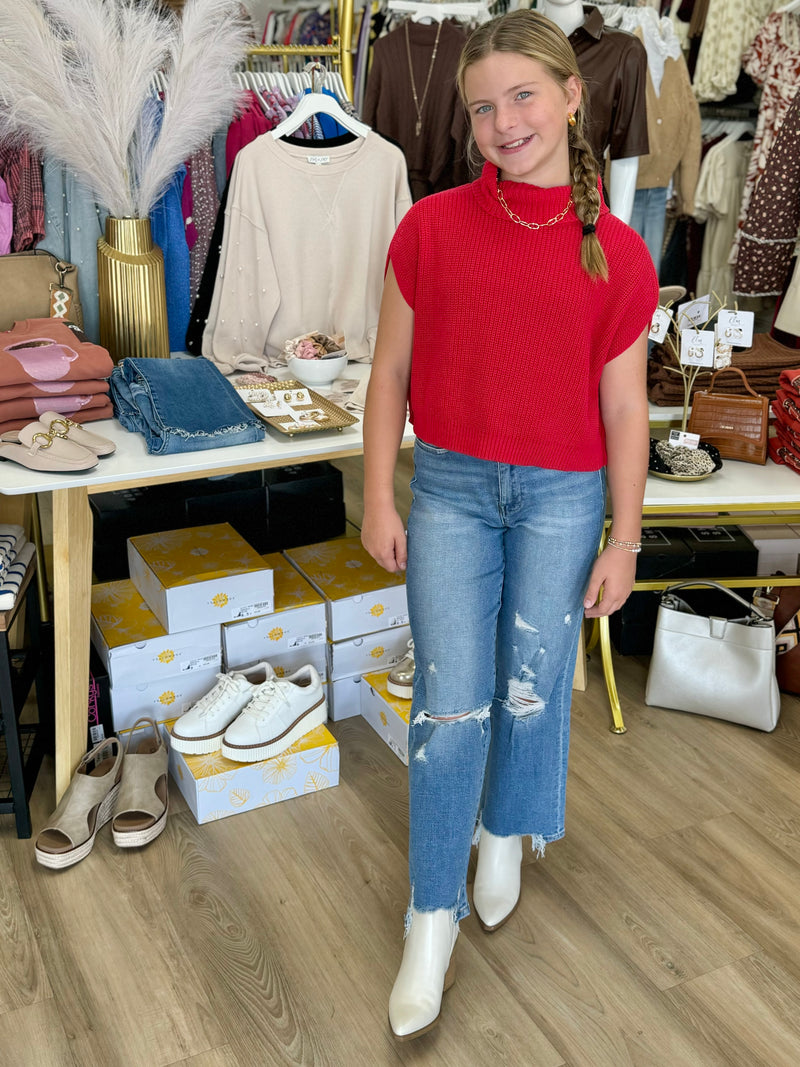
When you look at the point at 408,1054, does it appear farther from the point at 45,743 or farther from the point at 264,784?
the point at 45,743

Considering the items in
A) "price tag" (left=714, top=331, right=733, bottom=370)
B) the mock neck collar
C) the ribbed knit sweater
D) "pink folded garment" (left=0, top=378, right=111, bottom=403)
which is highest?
the mock neck collar

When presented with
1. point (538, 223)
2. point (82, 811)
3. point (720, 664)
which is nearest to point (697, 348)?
point (720, 664)

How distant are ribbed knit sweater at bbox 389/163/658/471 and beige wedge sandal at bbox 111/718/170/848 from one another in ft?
3.62

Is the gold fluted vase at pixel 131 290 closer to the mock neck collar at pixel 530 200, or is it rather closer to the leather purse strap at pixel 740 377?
the mock neck collar at pixel 530 200

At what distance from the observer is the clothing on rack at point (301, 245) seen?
101 inches

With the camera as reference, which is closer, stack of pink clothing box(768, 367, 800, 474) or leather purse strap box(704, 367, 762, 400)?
stack of pink clothing box(768, 367, 800, 474)

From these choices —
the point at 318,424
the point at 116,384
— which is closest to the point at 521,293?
the point at 318,424

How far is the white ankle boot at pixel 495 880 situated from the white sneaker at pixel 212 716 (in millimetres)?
655

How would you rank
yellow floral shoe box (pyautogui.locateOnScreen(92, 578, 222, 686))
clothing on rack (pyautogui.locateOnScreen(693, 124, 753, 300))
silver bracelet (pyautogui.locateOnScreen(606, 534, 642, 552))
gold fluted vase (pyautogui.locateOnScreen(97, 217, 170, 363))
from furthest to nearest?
clothing on rack (pyautogui.locateOnScreen(693, 124, 753, 300)) → gold fluted vase (pyautogui.locateOnScreen(97, 217, 170, 363)) → yellow floral shoe box (pyautogui.locateOnScreen(92, 578, 222, 686)) → silver bracelet (pyautogui.locateOnScreen(606, 534, 642, 552))

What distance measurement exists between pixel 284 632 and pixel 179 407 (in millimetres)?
643

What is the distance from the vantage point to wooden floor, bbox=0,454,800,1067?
161 cm

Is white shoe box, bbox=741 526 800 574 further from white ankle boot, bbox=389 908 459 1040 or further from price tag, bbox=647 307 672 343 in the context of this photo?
white ankle boot, bbox=389 908 459 1040

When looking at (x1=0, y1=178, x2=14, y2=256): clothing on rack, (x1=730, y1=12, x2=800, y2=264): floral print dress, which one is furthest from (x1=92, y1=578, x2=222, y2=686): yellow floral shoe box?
(x1=730, y1=12, x2=800, y2=264): floral print dress

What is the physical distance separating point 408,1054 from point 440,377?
1072 millimetres
